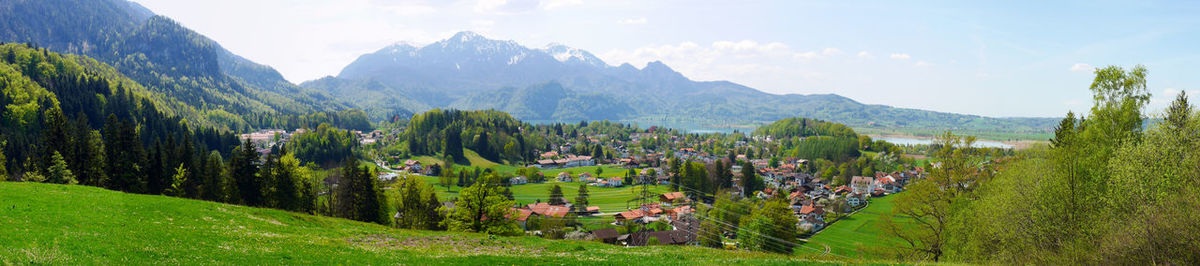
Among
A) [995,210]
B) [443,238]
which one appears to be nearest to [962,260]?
[995,210]

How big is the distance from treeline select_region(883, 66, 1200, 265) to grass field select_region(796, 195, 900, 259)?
76.2 feet

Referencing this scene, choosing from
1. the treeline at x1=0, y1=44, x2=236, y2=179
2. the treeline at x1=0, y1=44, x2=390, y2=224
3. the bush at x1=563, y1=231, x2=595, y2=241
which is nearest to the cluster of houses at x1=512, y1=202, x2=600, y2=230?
the bush at x1=563, y1=231, x2=595, y2=241

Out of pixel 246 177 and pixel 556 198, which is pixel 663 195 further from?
pixel 246 177

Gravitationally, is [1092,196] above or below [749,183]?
above

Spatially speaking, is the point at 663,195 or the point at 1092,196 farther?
the point at 663,195

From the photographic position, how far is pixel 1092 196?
21328 mm

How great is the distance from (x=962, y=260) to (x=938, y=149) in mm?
6958

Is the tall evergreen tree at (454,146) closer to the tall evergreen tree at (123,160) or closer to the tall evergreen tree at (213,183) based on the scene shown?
the tall evergreen tree at (213,183)

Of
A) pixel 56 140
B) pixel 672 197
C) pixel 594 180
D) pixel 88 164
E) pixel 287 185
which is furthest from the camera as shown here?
pixel 594 180

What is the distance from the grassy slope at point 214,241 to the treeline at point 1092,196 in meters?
9.35

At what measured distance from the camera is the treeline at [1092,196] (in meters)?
15.7

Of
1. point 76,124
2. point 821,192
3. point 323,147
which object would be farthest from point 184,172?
point 323,147

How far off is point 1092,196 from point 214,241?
33.9 metres

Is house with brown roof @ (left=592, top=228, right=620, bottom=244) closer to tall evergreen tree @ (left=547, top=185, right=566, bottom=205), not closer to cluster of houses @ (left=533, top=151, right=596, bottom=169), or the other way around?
tall evergreen tree @ (left=547, top=185, right=566, bottom=205)
